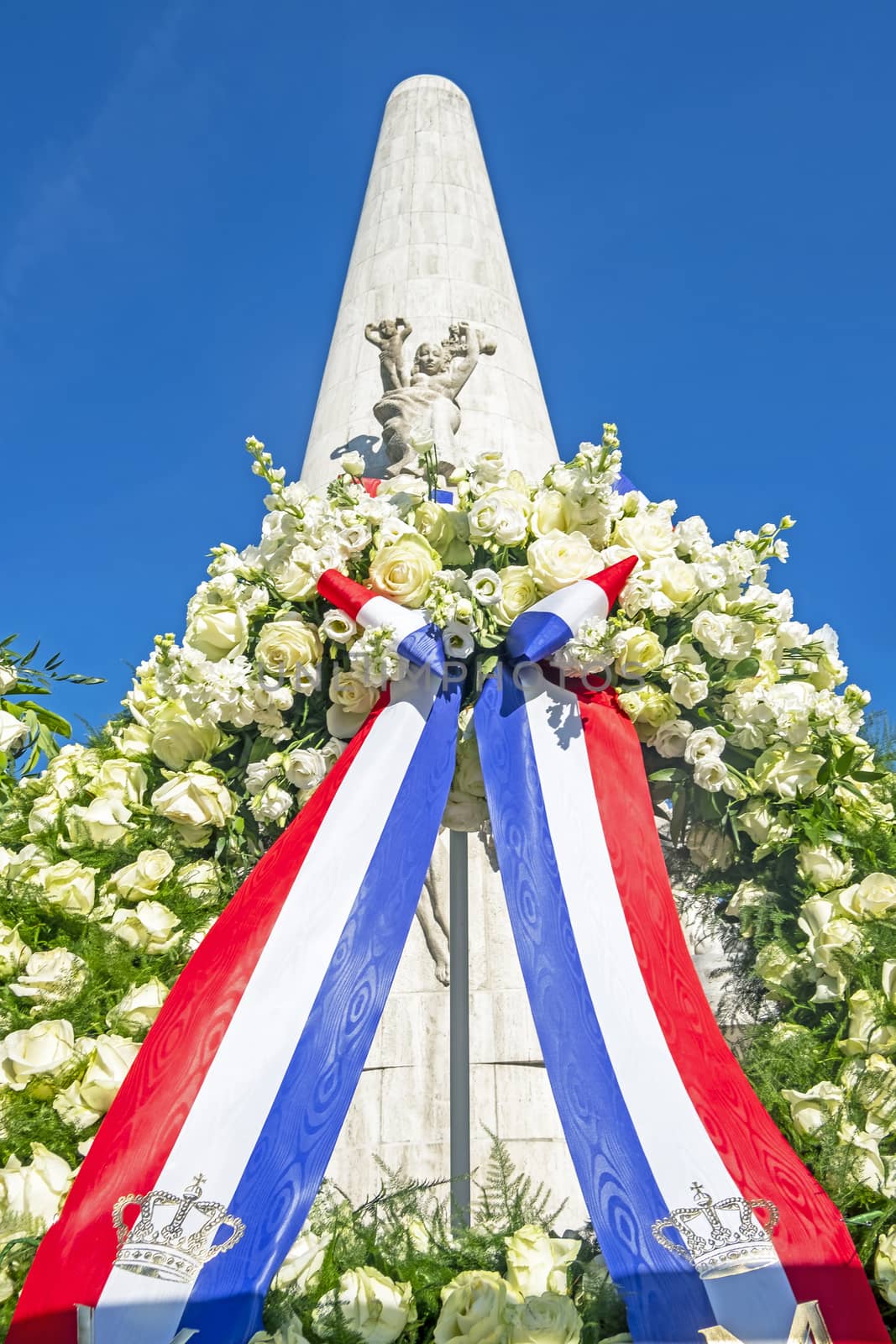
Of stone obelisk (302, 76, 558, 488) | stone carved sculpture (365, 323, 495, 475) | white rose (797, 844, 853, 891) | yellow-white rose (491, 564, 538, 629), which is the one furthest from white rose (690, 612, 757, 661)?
stone obelisk (302, 76, 558, 488)

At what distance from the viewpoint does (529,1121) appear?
4.21 meters

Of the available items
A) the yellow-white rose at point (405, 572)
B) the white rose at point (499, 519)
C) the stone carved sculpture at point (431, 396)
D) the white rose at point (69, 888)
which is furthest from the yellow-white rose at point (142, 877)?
the stone carved sculpture at point (431, 396)

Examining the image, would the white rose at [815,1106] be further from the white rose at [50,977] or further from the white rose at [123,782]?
the white rose at [123,782]

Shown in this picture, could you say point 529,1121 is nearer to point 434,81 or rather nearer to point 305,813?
point 305,813

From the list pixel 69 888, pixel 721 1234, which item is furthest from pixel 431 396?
pixel 721 1234

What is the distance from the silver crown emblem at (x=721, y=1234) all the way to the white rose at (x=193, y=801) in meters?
1.62

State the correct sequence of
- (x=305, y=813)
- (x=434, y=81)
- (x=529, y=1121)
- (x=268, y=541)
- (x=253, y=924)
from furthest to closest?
(x=434, y=81) → (x=529, y=1121) → (x=268, y=541) → (x=305, y=813) → (x=253, y=924)

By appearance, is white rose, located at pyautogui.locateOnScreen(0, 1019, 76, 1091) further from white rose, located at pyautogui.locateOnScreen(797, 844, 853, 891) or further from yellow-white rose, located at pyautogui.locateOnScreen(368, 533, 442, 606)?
white rose, located at pyautogui.locateOnScreen(797, 844, 853, 891)

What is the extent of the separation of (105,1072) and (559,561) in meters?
1.63

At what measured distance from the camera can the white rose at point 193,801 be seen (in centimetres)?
302

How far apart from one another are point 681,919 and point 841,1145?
0.87 m

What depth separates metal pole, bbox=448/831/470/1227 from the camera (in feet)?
9.53

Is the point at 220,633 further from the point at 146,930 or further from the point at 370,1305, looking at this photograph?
the point at 370,1305

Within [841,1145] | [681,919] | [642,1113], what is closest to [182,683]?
[681,919]
